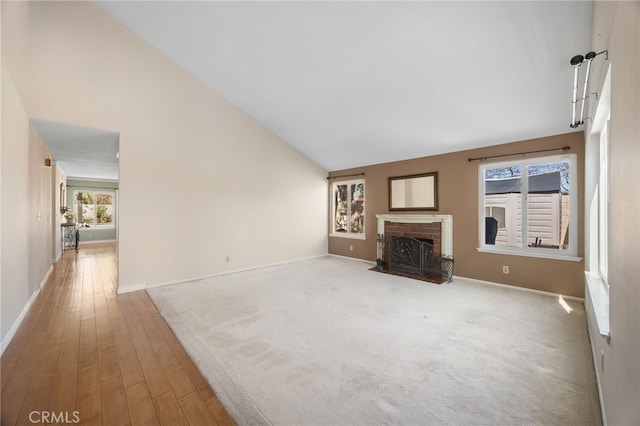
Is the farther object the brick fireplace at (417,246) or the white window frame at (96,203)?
the white window frame at (96,203)

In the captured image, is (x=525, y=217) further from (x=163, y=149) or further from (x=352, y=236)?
(x=163, y=149)

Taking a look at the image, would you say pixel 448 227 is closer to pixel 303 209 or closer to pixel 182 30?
pixel 303 209

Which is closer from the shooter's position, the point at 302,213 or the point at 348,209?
the point at 302,213

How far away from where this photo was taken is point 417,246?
4.79 meters

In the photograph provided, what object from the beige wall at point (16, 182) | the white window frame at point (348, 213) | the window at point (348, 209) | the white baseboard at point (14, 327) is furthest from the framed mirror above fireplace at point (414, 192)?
the white baseboard at point (14, 327)

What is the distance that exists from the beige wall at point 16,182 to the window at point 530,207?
5799mm

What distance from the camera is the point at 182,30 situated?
11.5 ft

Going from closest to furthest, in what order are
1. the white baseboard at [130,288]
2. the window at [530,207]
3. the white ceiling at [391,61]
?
1. the white ceiling at [391,61]
2. the window at [530,207]
3. the white baseboard at [130,288]

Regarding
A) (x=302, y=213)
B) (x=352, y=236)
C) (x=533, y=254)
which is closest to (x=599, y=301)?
(x=533, y=254)

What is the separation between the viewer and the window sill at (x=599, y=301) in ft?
5.08

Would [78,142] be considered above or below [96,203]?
above

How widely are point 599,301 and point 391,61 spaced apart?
302 centimetres

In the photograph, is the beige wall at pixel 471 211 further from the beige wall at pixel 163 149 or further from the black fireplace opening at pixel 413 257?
the beige wall at pixel 163 149

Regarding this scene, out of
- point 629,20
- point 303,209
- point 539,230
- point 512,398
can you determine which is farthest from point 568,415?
point 303,209
